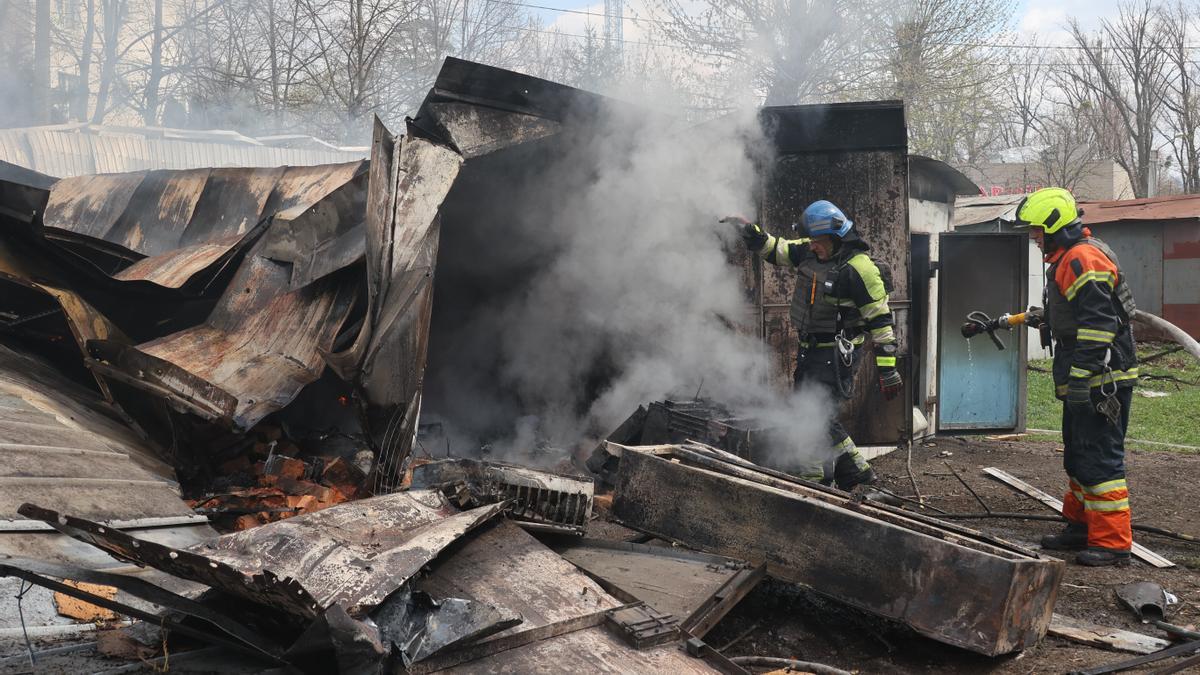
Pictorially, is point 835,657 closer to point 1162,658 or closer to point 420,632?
point 1162,658

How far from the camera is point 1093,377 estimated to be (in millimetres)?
4820

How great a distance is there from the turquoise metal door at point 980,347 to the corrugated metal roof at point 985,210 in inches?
178

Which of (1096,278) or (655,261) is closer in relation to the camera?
(1096,278)

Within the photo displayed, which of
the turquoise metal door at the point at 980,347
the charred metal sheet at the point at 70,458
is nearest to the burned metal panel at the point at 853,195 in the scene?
the turquoise metal door at the point at 980,347

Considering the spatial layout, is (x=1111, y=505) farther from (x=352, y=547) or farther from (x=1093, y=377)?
(x=352, y=547)

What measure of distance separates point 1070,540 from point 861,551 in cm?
220

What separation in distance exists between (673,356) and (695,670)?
439 centimetres

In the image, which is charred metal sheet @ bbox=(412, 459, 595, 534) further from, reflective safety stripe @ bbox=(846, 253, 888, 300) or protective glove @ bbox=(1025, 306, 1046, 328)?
protective glove @ bbox=(1025, 306, 1046, 328)

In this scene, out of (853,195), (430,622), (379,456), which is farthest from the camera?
(853,195)

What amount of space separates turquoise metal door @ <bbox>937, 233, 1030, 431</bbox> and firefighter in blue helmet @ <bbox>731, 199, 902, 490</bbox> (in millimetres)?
3657

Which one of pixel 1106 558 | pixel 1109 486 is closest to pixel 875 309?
pixel 1109 486

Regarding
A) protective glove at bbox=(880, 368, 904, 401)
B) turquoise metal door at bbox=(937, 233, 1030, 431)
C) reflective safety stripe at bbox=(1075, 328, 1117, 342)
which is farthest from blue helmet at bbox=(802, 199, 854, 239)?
turquoise metal door at bbox=(937, 233, 1030, 431)

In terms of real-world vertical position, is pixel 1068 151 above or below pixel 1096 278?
above

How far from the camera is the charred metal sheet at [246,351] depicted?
192 inches
